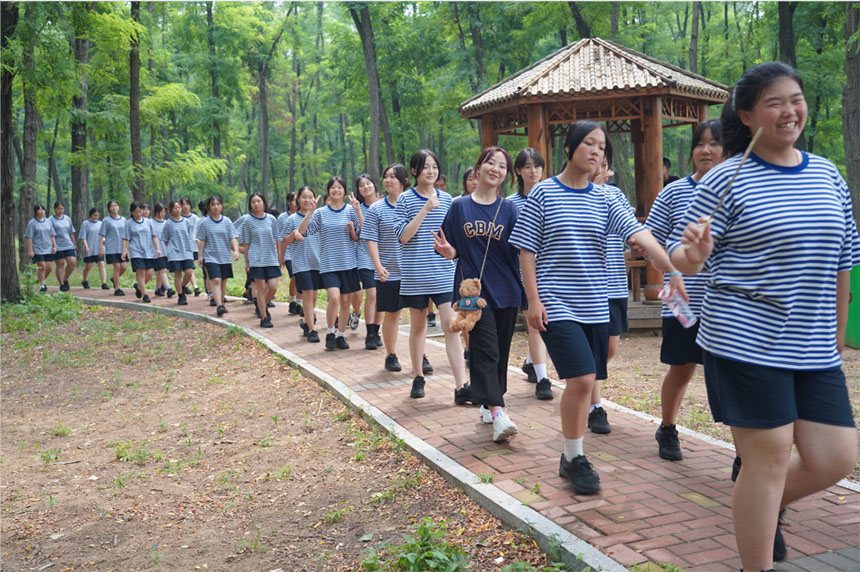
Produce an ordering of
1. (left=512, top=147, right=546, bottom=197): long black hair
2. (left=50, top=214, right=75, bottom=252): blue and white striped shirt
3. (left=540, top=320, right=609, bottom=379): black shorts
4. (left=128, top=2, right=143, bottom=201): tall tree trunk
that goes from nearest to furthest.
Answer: (left=540, top=320, right=609, bottom=379): black shorts, (left=512, top=147, right=546, bottom=197): long black hair, (left=128, top=2, right=143, bottom=201): tall tree trunk, (left=50, top=214, right=75, bottom=252): blue and white striped shirt

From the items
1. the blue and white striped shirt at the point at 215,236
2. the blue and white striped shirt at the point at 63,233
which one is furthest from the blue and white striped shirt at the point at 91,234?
the blue and white striped shirt at the point at 215,236

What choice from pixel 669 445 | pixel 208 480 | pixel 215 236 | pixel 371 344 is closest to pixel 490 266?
pixel 669 445

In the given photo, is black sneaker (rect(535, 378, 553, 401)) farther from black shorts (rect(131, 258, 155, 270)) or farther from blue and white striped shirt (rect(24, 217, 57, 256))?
blue and white striped shirt (rect(24, 217, 57, 256))

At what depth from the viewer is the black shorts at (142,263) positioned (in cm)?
1669

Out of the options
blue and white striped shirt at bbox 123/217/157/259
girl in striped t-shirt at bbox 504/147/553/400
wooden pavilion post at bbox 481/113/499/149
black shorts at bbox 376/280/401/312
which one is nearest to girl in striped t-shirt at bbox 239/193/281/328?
wooden pavilion post at bbox 481/113/499/149

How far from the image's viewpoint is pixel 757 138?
9.47 ft

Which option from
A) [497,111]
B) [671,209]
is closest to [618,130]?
[497,111]

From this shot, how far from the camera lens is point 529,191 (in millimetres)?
6645

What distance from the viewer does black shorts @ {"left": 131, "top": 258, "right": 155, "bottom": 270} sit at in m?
16.7

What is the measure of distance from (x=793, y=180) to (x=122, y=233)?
1754 centimetres

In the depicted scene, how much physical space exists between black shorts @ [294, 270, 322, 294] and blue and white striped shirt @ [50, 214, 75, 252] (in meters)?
10.7

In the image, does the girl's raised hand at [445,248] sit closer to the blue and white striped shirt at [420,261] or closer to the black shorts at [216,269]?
the blue and white striped shirt at [420,261]

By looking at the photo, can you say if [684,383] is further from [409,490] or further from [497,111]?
[497,111]

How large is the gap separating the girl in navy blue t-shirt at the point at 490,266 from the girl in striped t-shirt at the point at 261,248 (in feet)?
22.8
